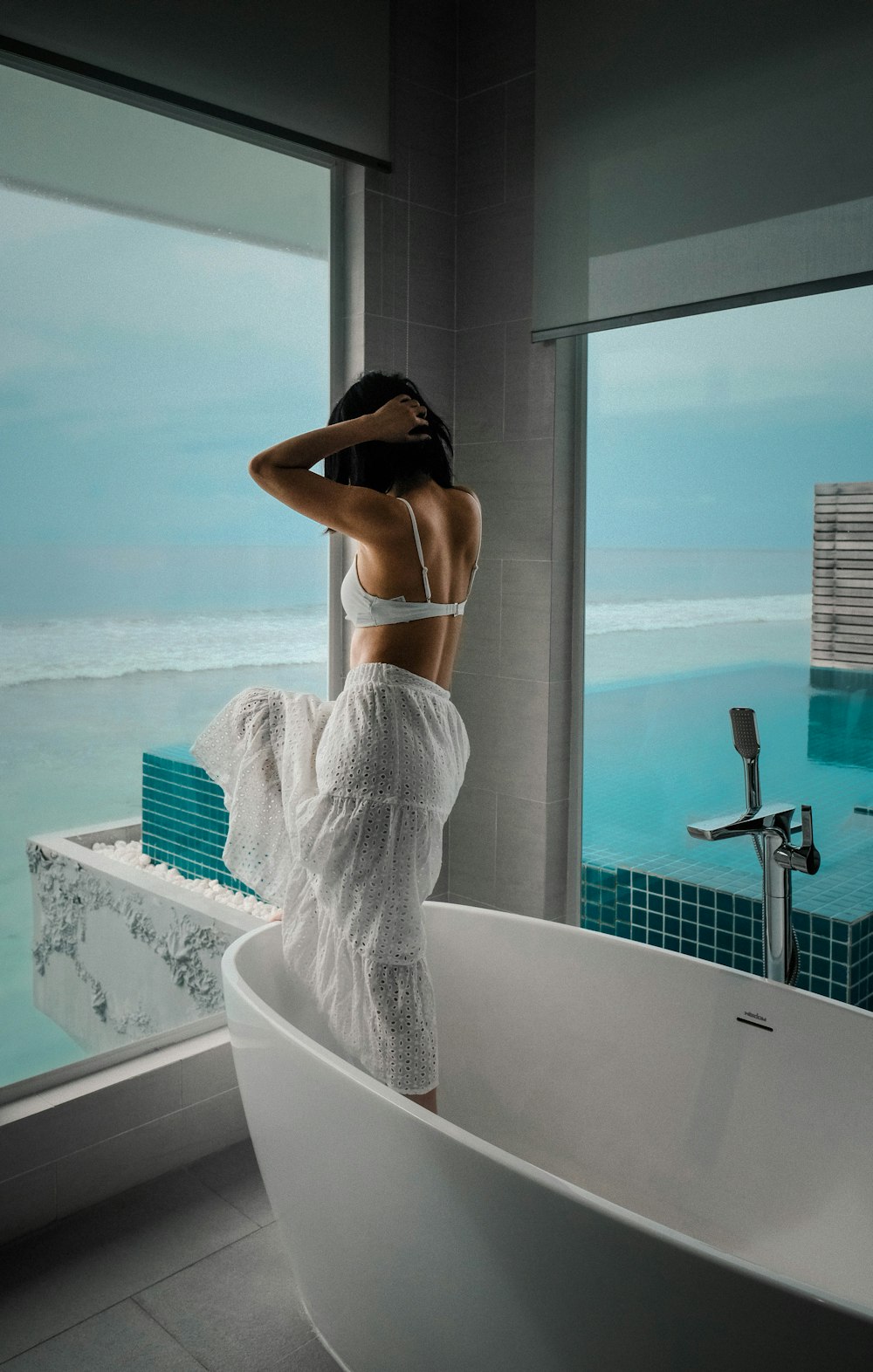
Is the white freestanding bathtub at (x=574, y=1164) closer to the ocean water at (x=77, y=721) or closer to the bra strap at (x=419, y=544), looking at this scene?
the ocean water at (x=77, y=721)

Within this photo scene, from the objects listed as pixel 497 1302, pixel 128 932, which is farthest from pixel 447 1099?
pixel 497 1302

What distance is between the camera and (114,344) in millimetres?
2725

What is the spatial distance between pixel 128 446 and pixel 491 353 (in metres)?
1.22

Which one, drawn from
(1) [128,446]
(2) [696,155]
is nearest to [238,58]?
(1) [128,446]

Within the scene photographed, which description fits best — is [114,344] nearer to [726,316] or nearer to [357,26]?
[357,26]

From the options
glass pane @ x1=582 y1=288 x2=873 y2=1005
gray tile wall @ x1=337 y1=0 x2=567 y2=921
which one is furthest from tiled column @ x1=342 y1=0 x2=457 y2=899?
glass pane @ x1=582 y1=288 x2=873 y2=1005

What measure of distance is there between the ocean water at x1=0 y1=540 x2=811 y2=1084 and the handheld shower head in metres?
0.71

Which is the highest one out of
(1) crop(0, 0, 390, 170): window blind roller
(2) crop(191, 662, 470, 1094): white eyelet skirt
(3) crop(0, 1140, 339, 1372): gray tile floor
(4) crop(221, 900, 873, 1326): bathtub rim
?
(1) crop(0, 0, 390, 170): window blind roller

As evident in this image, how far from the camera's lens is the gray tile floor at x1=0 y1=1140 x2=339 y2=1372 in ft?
6.96

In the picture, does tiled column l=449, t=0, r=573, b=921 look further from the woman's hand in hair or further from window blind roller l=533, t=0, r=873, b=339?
the woman's hand in hair

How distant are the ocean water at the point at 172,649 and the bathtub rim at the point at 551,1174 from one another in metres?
0.58

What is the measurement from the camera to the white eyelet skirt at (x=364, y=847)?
89.5 inches

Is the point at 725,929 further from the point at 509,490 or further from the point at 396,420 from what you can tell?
the point at 396,420

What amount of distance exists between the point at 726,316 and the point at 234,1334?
261 centimetres
